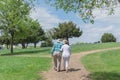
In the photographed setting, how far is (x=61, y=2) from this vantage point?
20484 millimetres

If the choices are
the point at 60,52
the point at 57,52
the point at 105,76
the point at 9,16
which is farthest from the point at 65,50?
the point at 9,16

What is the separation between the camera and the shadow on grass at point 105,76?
19.7 metres

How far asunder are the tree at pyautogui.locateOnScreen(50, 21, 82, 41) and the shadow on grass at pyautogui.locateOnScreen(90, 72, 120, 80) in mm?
83217

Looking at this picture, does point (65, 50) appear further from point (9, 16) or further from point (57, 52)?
point (9, 16)

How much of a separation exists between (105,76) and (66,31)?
85.3 metres

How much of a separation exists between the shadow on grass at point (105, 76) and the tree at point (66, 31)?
8322 centimetres

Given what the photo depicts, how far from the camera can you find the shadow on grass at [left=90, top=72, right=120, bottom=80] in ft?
64.6

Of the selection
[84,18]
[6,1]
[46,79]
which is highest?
[6,1]

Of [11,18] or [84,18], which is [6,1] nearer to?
[11,18]

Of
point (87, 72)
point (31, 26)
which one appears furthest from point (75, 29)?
point (87, 72)

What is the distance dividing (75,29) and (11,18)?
163 feet

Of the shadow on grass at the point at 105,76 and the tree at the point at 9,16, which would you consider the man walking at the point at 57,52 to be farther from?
the tree at the point at 9,16

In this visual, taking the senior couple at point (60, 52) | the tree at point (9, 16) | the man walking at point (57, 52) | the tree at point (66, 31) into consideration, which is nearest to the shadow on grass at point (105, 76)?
the senior couple at point (60, 52)

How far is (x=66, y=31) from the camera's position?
4149 inches
